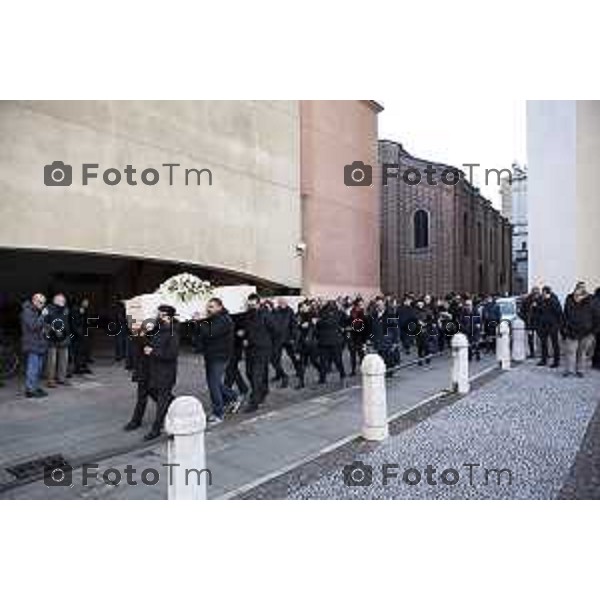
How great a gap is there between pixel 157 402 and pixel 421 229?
28.4 meters

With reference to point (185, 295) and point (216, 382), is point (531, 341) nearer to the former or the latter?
point (185, 295)

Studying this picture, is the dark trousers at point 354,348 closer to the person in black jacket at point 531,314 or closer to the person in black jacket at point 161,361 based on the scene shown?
the person in black jacket at point 531,314

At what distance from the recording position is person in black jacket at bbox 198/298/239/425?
28.1ft

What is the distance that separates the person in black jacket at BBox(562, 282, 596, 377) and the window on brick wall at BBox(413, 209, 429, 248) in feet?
75.3

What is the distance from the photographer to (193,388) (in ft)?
38.7

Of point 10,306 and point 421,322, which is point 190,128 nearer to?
point 421,322

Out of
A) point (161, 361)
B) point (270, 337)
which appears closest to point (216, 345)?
point (161, 361)

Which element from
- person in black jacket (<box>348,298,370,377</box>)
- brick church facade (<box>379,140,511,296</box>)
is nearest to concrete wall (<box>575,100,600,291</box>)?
person in black jacket (<box>348,298,370,377</box>)

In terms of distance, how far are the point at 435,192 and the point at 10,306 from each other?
22358 millimetres

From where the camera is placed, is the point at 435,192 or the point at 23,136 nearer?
the point at 23,136

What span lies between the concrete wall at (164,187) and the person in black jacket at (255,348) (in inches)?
204

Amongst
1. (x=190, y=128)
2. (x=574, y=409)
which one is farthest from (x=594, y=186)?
(x=190, y=128)

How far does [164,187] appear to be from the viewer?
50.5 ft

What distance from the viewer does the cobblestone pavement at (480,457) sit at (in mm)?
5918
